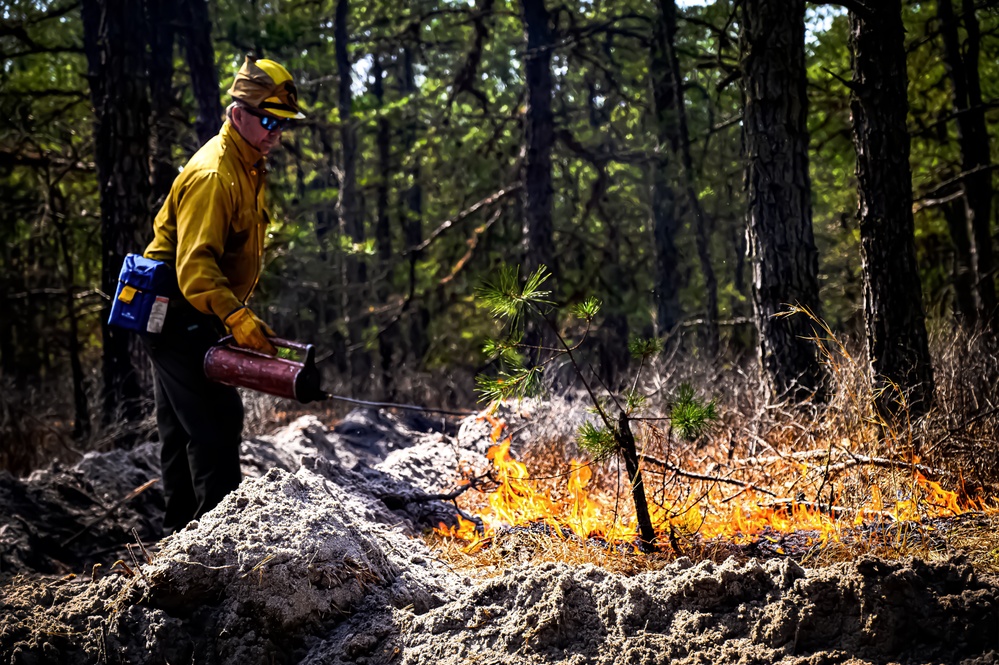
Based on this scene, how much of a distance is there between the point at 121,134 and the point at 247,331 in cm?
529

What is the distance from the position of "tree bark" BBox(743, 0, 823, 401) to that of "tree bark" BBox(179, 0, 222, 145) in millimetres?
7502

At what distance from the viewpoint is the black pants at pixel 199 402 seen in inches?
179

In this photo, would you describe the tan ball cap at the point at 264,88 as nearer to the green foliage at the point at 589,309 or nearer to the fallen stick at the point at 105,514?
the green foliage at the point at 589,309

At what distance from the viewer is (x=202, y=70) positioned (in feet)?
39.5

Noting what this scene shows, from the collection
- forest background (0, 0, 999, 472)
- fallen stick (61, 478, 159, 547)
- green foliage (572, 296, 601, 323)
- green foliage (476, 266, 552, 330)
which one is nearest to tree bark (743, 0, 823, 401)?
forest background (0, 0, 999, 472)

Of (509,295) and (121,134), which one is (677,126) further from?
(509,295)

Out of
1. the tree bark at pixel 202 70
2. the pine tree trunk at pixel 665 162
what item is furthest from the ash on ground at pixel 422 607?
the tree bark at pixel 202 70

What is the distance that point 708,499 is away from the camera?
4305mm

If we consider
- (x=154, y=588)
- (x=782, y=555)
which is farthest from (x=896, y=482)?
(x=154, y=588)

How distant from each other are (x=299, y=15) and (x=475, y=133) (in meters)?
3.79

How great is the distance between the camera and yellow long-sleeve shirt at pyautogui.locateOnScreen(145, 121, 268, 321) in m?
4.45

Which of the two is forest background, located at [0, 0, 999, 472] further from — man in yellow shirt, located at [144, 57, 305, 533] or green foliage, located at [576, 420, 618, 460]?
man in yellow shirt, located at [144, 57, 305, 533]

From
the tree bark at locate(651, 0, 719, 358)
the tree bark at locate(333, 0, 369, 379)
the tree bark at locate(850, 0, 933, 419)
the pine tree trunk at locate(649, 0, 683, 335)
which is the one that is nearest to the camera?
the tree bark at locate(850, 0, 933, 419)

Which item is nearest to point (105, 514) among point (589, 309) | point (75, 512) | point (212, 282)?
point (75, 512)
